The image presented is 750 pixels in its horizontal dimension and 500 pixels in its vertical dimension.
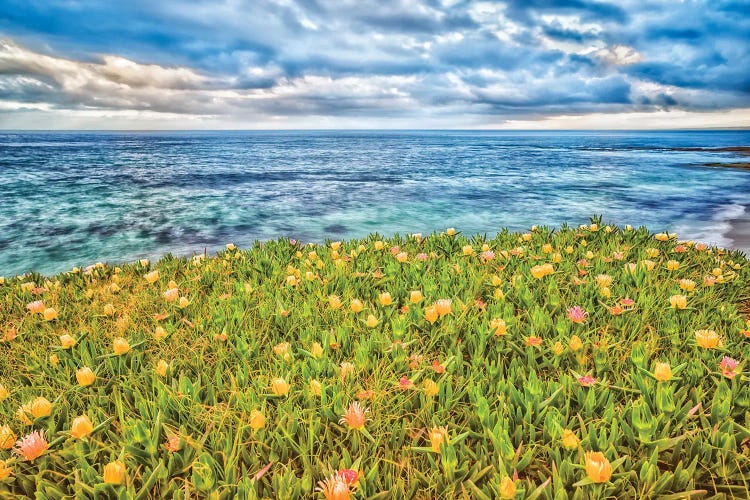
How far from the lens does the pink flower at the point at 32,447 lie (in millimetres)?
1701

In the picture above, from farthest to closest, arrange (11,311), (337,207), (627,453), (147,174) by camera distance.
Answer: (147,174)
(337,207)
(11,311)
(627,453)

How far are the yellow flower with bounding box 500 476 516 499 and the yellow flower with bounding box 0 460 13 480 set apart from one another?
5.72ft

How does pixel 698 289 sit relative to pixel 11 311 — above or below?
above

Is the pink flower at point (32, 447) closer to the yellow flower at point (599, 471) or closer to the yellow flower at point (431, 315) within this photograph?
the yellow flower at point (431, 315)

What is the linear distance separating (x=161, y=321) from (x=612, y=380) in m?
2.71

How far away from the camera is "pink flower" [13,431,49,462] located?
5.58 feet

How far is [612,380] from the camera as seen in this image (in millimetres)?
2271

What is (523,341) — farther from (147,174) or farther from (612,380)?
(147,174)

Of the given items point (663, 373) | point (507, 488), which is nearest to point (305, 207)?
point (663, 373)

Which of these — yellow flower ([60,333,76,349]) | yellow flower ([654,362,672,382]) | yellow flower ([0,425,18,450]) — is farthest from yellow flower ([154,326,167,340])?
yellow flower ([654,362,672,382])

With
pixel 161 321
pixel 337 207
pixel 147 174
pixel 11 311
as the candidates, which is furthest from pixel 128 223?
pixel 147 174

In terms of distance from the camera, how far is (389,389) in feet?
7.10

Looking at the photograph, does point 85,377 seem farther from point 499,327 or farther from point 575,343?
point 575,343

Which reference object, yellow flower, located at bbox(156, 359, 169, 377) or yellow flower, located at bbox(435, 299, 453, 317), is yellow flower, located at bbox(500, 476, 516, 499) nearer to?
yellow flower, located at bbox(435, 299, 453, 317)
